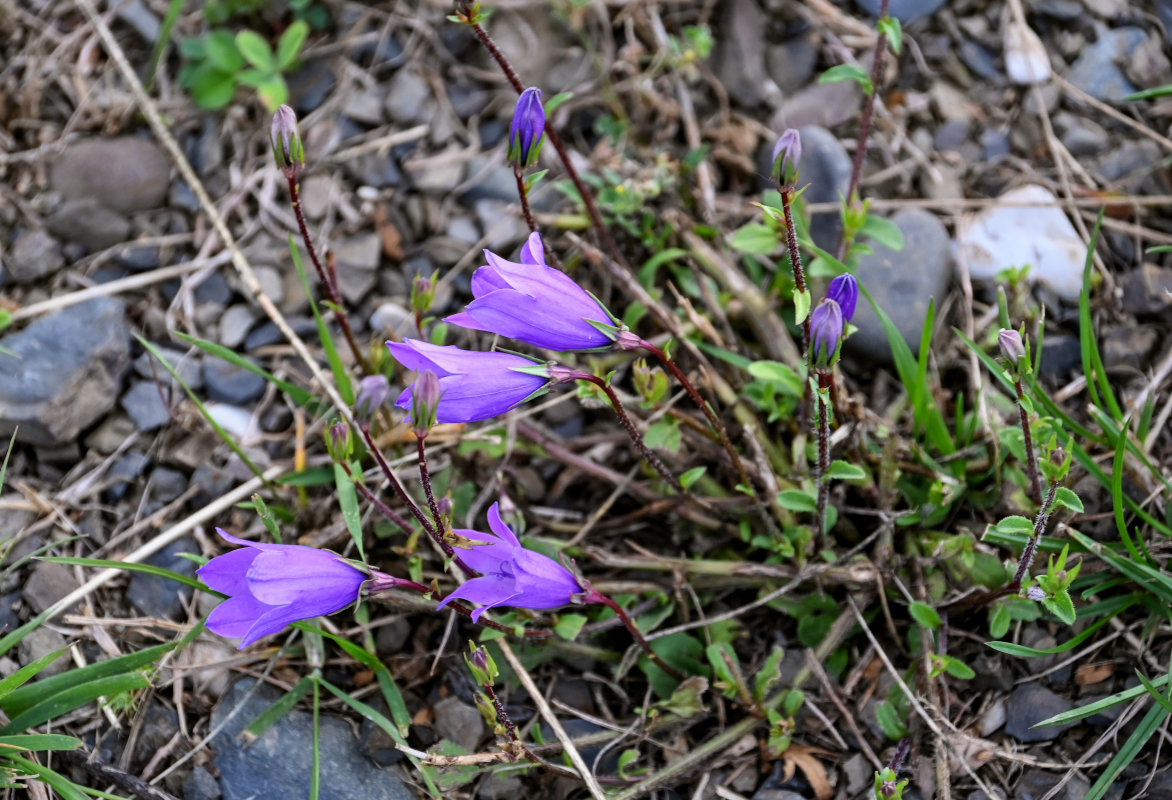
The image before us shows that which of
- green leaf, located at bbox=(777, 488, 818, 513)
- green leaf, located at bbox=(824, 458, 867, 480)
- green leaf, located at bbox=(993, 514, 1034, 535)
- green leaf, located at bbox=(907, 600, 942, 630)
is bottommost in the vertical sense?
green leaf, located at bbox=(907, 600, 942, 630)

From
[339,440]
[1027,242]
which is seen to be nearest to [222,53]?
[339,440]

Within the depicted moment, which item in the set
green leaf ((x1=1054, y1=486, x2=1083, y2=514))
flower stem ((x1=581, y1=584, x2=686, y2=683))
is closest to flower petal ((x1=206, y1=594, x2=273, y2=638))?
flower stem ((x1=581, y1=584, x2=686, y2=683))

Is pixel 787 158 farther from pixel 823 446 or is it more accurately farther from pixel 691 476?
pixel 691 476

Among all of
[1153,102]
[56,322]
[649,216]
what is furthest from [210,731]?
[1153,102]

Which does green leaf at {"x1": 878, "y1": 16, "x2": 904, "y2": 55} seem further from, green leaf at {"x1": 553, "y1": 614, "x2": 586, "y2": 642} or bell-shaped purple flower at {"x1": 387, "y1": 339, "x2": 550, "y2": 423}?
green leaf at {"x1": 553, "y1": 614, "x2": 586, "y2": 642}

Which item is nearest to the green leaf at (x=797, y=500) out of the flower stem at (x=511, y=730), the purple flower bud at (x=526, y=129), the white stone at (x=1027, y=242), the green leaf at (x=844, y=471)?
the green leaf at (x=844, y=471)

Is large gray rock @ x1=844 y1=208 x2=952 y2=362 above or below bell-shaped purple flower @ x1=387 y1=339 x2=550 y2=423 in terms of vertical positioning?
below

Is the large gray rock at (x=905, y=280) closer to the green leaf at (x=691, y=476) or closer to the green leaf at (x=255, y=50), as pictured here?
the green leaf at (x=691, y=476)

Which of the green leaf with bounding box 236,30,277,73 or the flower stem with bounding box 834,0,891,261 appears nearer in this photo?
the flower stem with bounding box 834,0,891,261
